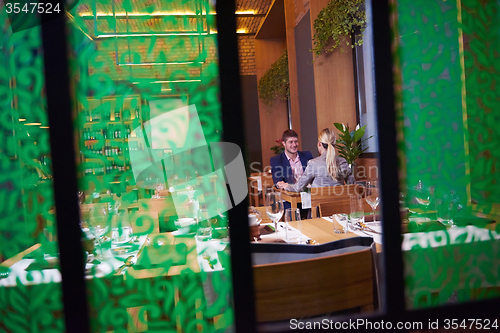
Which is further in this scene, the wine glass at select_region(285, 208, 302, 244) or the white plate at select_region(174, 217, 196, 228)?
the wine glass at select_region(285, 208, 302, 244)

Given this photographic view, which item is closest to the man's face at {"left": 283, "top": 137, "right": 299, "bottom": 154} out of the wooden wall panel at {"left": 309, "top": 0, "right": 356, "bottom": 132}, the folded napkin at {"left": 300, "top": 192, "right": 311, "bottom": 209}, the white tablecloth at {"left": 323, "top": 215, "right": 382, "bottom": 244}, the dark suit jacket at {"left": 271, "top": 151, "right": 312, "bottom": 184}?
the dark suit jacket at {"left": 271, "top": 151, "right": 312, "bottom": 184}

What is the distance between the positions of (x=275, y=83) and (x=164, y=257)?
303 inches

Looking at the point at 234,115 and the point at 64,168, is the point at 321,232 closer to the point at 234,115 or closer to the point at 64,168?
the point at 234,115

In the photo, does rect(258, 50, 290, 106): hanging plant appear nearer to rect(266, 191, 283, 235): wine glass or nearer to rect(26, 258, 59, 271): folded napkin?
rect(266, 191, 283, 235): wine glass

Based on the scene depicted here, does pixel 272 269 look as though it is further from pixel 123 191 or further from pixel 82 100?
pixel 82 100

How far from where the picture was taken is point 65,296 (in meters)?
1.53

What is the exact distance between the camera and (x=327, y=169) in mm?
4086

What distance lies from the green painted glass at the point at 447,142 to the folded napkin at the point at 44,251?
1.58 metres

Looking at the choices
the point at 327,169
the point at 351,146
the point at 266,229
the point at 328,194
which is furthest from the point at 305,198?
the point at 266,229

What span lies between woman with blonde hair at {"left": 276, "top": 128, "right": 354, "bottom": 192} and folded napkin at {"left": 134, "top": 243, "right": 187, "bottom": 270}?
2.74 metres

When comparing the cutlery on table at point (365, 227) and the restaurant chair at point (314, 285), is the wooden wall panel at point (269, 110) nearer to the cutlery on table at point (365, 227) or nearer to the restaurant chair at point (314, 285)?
the cutlery on table at point (365, 227)

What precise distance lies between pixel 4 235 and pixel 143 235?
56cm

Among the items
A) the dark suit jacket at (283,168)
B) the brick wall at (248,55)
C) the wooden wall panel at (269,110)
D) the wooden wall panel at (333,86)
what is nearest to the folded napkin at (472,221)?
the dark suit jacket at (283,168)

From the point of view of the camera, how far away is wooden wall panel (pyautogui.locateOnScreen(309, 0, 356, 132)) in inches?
227
